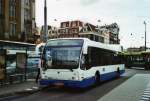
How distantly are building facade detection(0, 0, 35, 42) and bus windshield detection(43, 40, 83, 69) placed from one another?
113 ft

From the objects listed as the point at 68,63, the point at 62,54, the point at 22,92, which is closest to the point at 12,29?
the point at 62,54

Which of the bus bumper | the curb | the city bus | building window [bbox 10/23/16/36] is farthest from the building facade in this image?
the bus bumper

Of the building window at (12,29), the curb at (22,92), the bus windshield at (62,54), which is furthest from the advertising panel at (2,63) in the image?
the building window at (12,29)

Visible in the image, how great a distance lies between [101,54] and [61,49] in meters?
4.73

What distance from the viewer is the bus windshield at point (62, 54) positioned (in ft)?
60.0

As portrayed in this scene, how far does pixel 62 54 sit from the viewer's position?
18.5 m

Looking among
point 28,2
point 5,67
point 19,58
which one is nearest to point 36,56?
point 19,58

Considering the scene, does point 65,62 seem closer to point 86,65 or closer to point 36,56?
point 86,65

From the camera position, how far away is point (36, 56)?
2977 cm

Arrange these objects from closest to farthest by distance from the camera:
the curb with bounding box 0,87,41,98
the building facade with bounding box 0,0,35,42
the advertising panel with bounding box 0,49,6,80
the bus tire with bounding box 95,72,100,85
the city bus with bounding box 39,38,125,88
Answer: the curb with bounding box 0,87,41,98 → the city bus with bounding box 39,38,125,88 → the advertising panel with bounding box 0,49,6,80 → the bus tire with bounding box 95,72,100,85 → the building facade with bounding box 0,0,35,42

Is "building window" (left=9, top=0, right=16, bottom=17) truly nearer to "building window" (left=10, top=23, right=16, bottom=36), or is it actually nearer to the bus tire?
"building window" (left=10, top=23, right=16, bottom=36)

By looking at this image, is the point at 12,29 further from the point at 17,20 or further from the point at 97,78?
the point at 97,78

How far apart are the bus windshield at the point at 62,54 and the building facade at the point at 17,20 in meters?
34.4

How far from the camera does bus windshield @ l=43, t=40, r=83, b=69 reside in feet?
60.0
